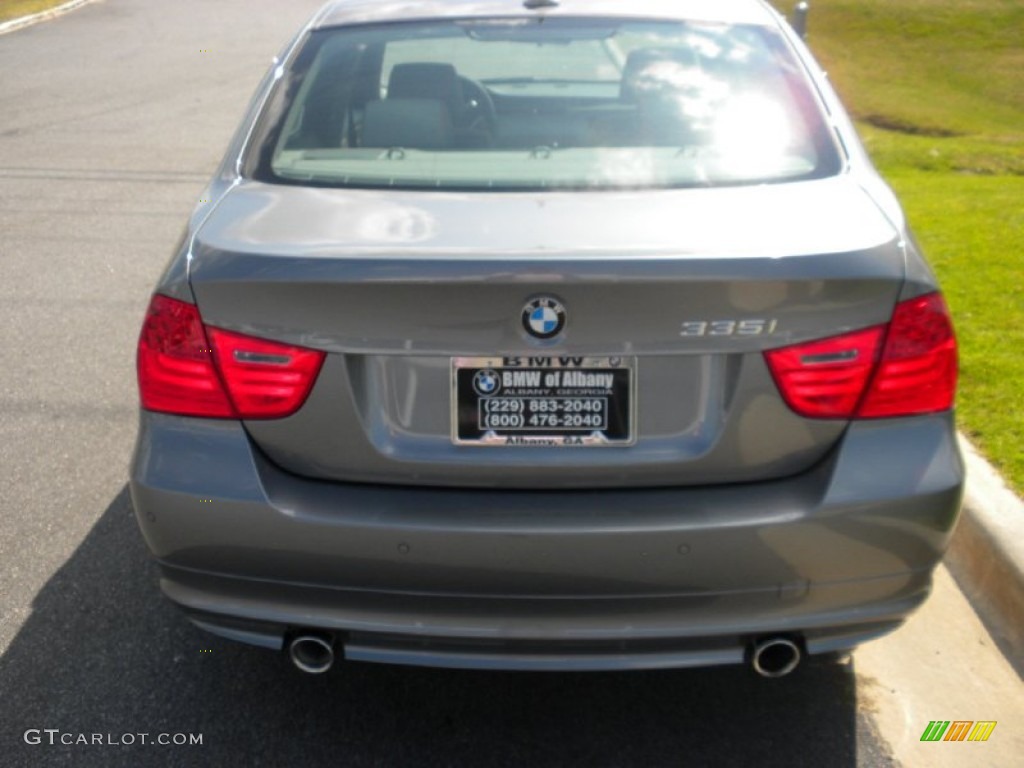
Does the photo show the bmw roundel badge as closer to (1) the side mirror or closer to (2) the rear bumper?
(2) the rear bumper

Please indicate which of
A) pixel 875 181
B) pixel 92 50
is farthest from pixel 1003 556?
pixel 92 50

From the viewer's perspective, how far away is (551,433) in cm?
308

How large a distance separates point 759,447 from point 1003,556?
5.31 feet

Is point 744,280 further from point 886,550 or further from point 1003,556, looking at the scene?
point 1003,556

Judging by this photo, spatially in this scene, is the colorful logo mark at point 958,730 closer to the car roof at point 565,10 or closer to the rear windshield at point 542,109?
the rear windshield at point 542,109

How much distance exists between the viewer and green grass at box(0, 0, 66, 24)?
27.6 metres

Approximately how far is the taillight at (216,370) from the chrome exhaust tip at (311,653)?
529 millimetres

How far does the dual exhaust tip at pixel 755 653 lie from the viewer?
320cm

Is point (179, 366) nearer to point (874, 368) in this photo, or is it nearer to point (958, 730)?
point (874, 368)

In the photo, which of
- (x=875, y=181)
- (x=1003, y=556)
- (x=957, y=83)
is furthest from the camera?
(x=957, y=83)

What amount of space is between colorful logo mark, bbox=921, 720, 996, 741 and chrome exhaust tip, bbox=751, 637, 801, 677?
660 millimetres

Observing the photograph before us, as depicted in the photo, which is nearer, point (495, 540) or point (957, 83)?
point (495, 540)

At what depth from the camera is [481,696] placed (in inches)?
150

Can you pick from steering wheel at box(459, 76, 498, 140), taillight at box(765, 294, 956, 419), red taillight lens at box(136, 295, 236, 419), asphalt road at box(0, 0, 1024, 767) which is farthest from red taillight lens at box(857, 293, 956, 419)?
red taillight lens at box(136, 295, 236, 419)
